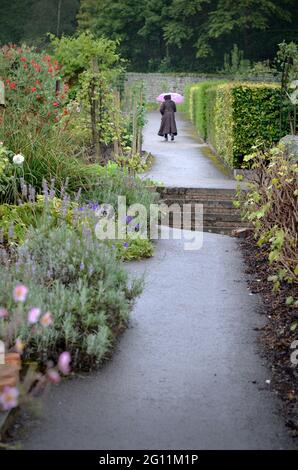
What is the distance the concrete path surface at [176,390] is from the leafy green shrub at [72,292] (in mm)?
239

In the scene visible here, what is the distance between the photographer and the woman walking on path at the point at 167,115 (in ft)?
80.3

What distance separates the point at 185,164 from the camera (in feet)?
61.3

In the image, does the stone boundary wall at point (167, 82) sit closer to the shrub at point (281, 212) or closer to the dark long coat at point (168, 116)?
the dark long coat at point (168, 116)

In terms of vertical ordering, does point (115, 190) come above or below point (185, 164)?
above

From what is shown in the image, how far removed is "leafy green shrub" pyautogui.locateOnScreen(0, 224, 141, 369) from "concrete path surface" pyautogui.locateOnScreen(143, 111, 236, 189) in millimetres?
8139

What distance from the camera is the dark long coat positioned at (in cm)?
2450

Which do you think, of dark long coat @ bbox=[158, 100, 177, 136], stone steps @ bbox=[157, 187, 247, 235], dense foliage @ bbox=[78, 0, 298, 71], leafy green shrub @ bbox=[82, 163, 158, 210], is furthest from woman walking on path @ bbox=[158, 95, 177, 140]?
dense foliage @ bbox=[78, 0, 298, 71]

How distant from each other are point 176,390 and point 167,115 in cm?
2083

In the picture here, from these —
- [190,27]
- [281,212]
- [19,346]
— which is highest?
[190,27]

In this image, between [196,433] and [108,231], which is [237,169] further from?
[196,433]

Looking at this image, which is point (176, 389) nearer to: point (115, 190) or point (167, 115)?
point (115, 190)

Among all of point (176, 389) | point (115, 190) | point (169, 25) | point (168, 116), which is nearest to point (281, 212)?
point (115, 190)

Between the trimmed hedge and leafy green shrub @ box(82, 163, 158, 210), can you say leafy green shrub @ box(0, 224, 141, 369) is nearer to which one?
leafy green shrub @ box(82, 163, 158, 210)

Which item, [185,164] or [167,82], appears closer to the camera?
[185,164]
